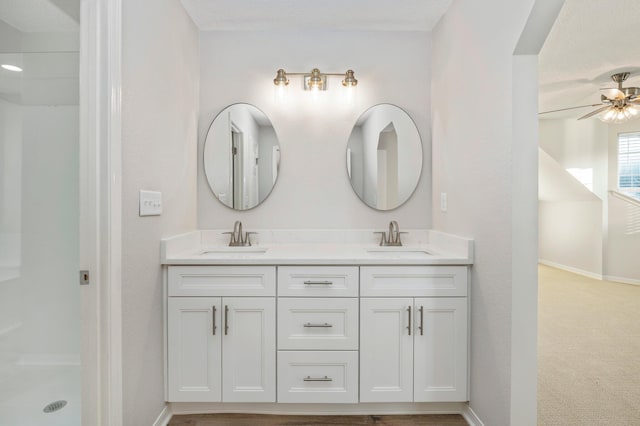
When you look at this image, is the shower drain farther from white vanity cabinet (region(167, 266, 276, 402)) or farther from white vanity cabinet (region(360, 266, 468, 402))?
white vanity cabinet (region(360, 266, 468, 402))

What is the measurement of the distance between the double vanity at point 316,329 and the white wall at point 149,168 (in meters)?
0.12

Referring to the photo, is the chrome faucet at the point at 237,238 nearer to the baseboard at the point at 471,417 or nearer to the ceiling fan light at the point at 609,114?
the baseboard at the point at 471,417

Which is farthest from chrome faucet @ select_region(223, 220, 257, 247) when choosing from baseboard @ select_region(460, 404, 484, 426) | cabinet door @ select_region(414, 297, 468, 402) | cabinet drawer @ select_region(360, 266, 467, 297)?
baseboard @ select_region(460, 404, 484, 426)

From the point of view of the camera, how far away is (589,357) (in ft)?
8.52

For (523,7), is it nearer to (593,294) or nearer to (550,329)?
(550,329)

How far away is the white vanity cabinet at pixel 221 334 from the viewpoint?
72.6 inches

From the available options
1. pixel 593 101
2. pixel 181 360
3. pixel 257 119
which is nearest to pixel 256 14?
pixel 257 119

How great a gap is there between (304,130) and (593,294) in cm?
424

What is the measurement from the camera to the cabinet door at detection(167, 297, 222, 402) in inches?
72.5

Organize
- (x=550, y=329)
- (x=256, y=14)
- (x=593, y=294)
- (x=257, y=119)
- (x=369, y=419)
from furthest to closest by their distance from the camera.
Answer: (x=593, y=294)
(x=550, y=329)
(x=257, y=119)
(x=256, y=14)
(x=369, y=419)

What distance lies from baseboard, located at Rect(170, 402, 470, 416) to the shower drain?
0.57m

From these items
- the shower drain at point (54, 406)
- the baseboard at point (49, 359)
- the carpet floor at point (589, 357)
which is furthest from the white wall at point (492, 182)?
the baseboard at point (49, 359)

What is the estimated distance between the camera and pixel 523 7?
4.50 ft

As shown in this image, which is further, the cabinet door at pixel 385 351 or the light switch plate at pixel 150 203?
the cabinet door at pixel 385 351
